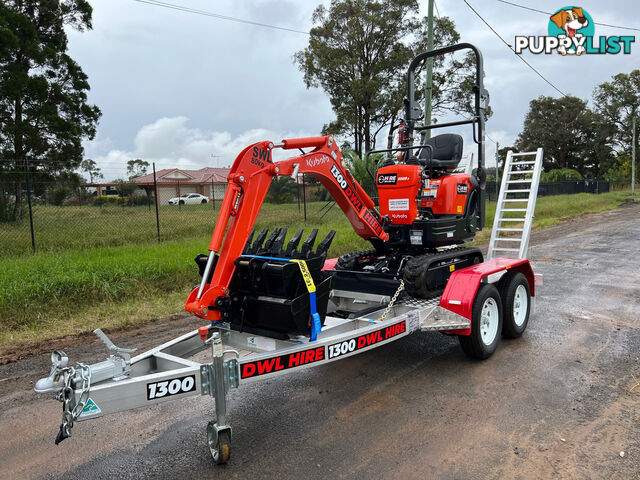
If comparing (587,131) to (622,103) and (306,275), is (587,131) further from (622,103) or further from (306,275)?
(306,275)

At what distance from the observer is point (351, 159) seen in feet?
69.4

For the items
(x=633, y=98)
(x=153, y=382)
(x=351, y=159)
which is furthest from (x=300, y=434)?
(x=633, y=98)

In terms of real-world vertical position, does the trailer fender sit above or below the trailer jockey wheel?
above

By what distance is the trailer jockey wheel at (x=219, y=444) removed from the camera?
329 cm

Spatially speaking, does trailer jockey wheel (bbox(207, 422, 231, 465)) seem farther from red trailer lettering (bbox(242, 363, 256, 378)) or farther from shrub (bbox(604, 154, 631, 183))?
shrub (bbox(604, 154, 631, 183))

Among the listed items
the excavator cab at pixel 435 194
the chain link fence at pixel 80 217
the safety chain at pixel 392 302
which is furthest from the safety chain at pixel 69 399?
the chain link fence at pixel 80 217

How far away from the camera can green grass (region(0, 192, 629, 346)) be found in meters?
6.53

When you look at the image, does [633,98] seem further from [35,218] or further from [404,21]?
[35,218]

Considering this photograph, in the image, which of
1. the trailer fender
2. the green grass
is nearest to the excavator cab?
the trailer fender

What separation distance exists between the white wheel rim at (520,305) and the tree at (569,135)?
210ft

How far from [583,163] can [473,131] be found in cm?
6887

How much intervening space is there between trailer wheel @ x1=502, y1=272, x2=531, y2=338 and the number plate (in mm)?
3887

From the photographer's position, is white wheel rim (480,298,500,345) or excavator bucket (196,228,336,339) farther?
white wheel rim (480,298,500,345)

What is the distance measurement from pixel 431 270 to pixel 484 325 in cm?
88
